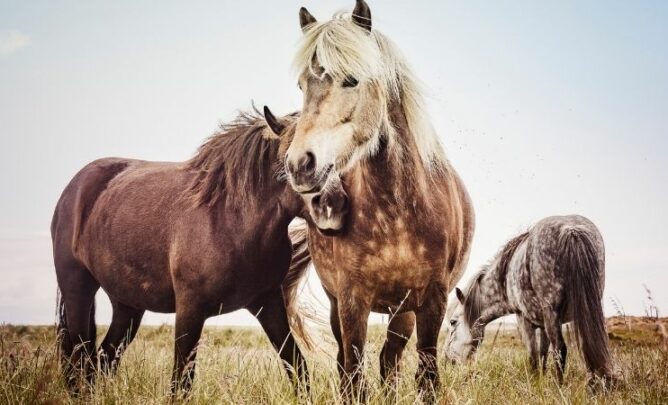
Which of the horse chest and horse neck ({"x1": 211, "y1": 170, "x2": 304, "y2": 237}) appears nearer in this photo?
the horse chest

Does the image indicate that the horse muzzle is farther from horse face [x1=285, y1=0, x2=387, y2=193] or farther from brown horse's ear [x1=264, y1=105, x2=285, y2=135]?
brown horse's ear [x1=264, y1=105, x2=285, y2=135]

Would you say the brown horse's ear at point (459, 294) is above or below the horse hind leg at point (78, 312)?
below

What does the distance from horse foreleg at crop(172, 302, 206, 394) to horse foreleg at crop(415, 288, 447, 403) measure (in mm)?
1475

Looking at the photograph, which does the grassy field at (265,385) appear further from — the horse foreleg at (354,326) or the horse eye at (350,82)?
the horse eye at (350,82)

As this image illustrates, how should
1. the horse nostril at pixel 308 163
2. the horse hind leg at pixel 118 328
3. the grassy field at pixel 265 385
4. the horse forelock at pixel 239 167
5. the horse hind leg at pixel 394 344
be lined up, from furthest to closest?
the horse hind leg at pixel 118 328 → the horse hind leg at pixel 394 344 → the horse forelock at pixel 239 167 → the grassy field at pixel 265 385 → the horse nostril at pixel 308 163

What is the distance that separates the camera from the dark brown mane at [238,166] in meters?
4.29

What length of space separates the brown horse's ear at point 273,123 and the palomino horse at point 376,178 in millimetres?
527

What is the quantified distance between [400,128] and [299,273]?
2.44 meters

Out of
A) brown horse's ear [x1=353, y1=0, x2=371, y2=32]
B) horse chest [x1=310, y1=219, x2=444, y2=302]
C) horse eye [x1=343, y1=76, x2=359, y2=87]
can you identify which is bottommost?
horse chest [x1=310, y1=219, x2=444, y2=302]

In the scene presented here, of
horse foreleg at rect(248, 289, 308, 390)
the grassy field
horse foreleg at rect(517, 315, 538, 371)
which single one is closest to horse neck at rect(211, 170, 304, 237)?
horse foreleg at rect(248, 289, 308, 390)

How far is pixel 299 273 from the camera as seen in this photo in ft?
19.1

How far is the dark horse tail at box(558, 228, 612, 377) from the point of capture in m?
5.40

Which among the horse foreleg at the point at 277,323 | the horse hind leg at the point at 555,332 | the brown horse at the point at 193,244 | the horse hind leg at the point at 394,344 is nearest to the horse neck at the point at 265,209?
the brown horse at the point at 193,244

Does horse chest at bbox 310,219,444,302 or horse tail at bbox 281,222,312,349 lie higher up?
horse chest at bbox 310,219,444,302
